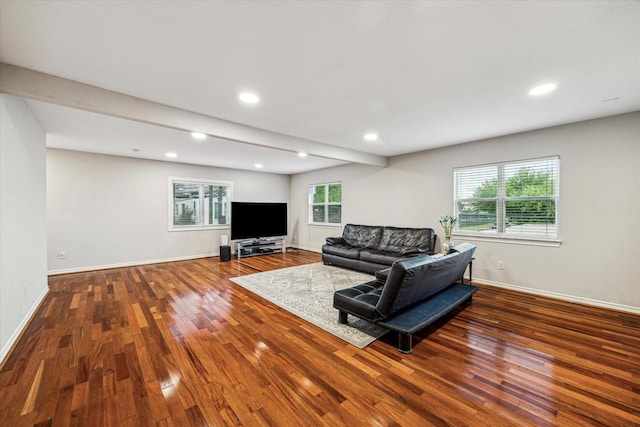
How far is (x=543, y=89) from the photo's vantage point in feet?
8.48

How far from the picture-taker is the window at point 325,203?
24.0ft

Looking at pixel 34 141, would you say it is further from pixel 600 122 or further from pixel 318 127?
pixel 600 122

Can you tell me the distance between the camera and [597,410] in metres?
1.67

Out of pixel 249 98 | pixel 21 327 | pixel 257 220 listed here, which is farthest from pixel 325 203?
pixel 21 327

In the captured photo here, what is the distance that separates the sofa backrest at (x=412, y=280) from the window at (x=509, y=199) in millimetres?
1988

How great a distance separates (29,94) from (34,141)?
1560 millimetres

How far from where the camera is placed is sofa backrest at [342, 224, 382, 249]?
577 centimetres

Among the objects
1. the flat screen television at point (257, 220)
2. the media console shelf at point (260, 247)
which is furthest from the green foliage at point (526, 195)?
the media console shelf at point (260, 247)

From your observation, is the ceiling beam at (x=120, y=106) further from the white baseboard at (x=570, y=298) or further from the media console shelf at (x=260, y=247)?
the white baseboard at (x=570, y=298)

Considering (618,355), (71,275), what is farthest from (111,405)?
(71,275)

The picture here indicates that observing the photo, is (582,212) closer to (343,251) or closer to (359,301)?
(359,301)

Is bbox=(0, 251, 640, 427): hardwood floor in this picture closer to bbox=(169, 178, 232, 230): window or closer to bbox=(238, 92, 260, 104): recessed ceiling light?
bbox=(238, 92, 260, 104): recessed ceiling light

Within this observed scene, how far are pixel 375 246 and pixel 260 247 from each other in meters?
3.51

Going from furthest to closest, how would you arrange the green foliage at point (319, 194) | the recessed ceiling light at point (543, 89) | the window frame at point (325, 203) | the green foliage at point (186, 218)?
the green foliage at point (319, 194)
the window frame at point (325, 203)
the green foliage at point (186, 218)
the recessed ceiling light at point (543, 89)
